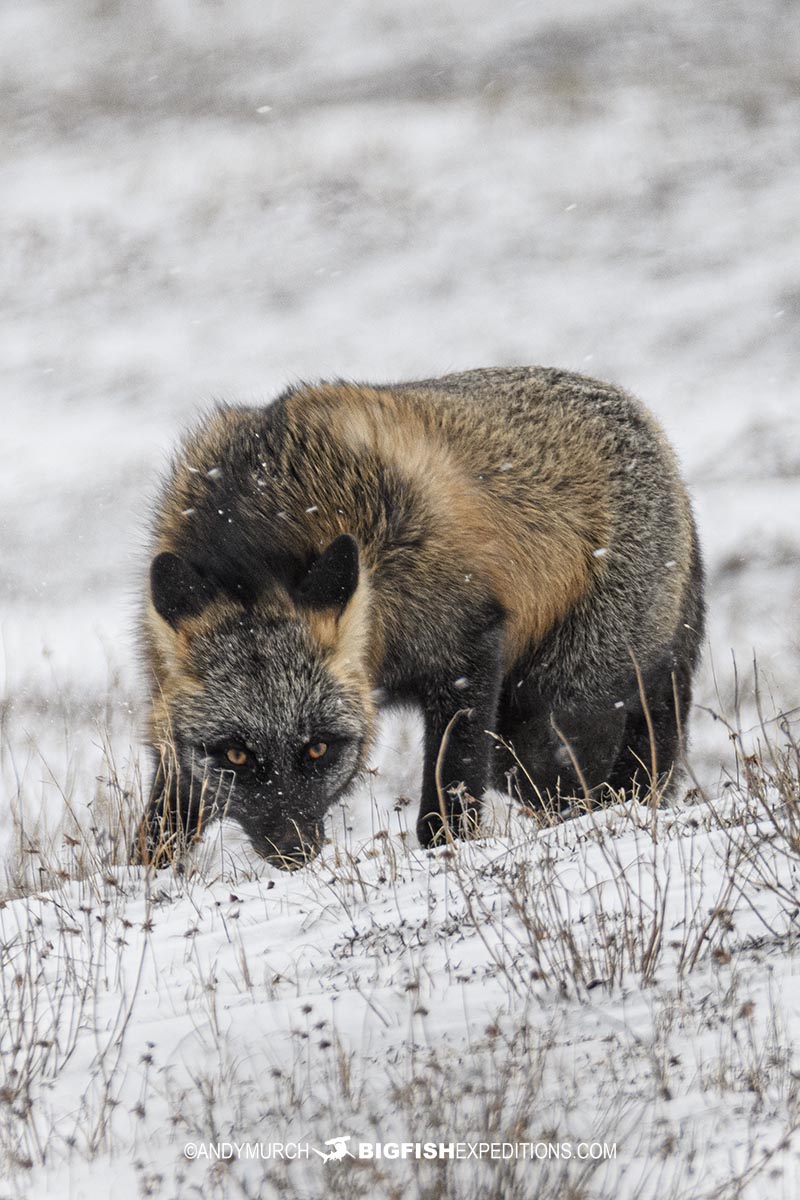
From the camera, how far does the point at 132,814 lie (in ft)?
18.9

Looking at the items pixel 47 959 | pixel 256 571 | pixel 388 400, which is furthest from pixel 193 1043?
pixel 388 400

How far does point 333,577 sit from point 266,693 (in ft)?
2.00

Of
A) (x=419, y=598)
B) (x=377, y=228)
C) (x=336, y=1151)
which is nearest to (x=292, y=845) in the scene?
(x=419, y=598)

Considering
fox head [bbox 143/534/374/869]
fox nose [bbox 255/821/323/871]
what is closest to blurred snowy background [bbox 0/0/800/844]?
fox head [bbox 143/534/374/869]

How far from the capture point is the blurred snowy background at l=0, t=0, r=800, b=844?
2948cm

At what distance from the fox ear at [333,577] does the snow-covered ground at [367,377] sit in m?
1.20

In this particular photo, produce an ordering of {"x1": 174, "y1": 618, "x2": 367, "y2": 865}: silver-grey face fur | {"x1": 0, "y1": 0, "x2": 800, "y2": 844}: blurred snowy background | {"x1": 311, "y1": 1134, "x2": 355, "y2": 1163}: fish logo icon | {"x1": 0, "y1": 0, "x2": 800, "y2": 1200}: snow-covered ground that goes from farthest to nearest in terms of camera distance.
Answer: {"x1": 0, "y1": 0, "x2": 800, "y2": 844}: blurred snowy background < {"x1": 174, "y1": 618, "x2": 367, "y2": 865}: silver-grey face fur < {"x1": 0, "y1": 0, "x2": 800, "y2": 1200}: snow-covered ground < {"x1": 311, "y1": 1134, "x2": 355, "y2": 1163}: fish logo icon

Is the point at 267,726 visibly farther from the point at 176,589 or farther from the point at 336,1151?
the point at 336,1151

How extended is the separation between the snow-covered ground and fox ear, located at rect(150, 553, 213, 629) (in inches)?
42.0

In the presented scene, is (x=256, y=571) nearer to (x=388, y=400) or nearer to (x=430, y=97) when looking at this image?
(x=388, y=400)

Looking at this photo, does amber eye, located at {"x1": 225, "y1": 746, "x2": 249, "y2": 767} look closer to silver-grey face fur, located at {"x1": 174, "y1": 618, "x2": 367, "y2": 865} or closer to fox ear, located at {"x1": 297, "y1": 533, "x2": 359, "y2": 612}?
silver-grey face fur, located at {"x1": 174, "y1": 618, "x2": 367, "y2": 865}

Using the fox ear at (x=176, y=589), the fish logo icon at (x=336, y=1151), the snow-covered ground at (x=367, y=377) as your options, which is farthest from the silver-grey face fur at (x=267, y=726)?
the fish logo icon at (x=336, y=1151)

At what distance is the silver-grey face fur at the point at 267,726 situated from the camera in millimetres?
5023

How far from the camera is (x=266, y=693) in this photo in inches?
197
